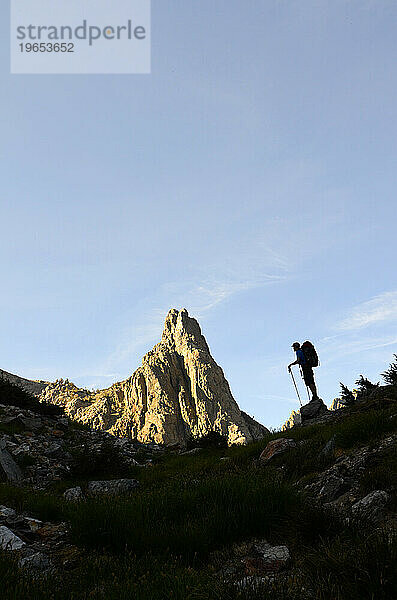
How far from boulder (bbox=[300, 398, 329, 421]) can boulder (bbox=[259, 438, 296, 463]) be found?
607 centimetres

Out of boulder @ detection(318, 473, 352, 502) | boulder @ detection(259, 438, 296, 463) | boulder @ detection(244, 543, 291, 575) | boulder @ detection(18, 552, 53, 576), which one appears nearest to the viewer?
boulder @ detection(244, 543, 291, 575)

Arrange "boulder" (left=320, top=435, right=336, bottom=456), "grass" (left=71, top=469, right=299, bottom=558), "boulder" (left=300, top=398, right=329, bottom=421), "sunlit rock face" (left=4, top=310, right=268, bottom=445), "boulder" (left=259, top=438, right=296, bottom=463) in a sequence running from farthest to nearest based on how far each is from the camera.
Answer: "sunlit rock face" (left=4, top=310, right=268, bottom=445) < "boulder" (left=300, top=398, right=329, bottom=421) < "boulder" (left=259, top=438, right=296, bottom=463) < "boulder" (left=320, top=435, right=336, bottom=456) < "grass" (left=71, top=469, right=299, bottom=558)

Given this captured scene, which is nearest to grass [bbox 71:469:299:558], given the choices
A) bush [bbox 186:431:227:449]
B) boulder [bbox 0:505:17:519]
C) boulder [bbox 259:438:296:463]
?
boulder [bbox 0:505:17:519]

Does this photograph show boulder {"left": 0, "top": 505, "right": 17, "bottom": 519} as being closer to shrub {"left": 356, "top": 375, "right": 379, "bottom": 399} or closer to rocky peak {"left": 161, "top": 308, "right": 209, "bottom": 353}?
shrub {"left": 356, "top": 375, "right": 379, "bottom": 399}

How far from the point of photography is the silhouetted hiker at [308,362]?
64.4 feet

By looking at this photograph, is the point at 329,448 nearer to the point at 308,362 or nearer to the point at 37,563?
the point at 37,563

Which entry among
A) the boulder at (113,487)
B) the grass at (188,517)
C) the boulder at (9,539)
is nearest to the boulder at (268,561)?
the grass at (188,517)

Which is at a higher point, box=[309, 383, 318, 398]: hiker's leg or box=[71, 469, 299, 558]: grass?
box=[309, 383, 318, 398]: hiker's leg

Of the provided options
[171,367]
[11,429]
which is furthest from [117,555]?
[171,367]

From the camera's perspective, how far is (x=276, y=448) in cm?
1092

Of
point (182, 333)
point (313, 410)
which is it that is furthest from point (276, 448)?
point (182, 333)

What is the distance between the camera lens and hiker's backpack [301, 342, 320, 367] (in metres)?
19.6

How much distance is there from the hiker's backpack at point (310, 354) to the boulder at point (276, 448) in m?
8.59

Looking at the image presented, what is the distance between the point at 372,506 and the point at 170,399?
351 ft
